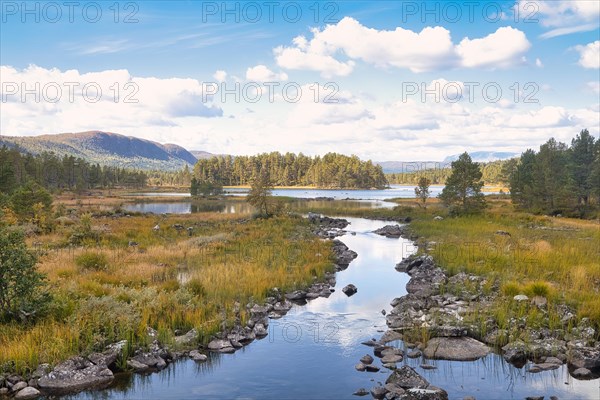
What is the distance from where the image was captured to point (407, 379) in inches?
532

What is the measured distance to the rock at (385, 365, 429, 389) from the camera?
13.3 metres

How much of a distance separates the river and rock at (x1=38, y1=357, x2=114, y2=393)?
1.27ft

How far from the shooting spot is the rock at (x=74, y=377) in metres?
13.2

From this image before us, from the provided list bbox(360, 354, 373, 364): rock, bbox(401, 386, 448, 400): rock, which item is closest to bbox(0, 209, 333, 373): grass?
bbox(360, 354, 373, 364): rock

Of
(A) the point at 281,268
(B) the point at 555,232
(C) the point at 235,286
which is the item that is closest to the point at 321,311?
(C) the point at 235,286

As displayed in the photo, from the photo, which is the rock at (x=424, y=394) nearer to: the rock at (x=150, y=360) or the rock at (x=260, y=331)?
the rock at (x=260, y=331)

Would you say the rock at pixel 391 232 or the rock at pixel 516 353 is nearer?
the rock at pixel 516 353

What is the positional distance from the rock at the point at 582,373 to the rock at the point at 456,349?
2.84m

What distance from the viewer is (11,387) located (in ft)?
41.9

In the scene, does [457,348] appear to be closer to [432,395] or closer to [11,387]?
[432,395]

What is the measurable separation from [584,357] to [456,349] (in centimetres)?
426

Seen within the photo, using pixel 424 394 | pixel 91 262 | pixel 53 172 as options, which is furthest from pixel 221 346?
pixel 53 172

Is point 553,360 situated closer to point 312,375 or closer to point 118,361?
point 312,375

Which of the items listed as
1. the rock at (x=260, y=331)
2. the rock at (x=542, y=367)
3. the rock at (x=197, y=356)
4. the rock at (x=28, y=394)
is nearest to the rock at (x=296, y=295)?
the rock at (x=260, y=331)
